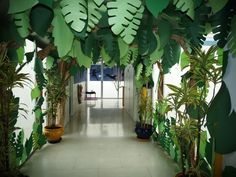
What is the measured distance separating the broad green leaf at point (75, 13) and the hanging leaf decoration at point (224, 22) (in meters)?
0.79

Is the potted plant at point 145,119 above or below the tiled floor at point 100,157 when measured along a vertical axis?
above

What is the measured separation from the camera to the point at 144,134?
537 centimetres

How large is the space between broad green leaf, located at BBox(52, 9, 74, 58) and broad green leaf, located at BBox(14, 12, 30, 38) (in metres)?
0.13

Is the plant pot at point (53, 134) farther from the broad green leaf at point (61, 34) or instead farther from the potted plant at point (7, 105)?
the broad green leaf at point (61, 34)

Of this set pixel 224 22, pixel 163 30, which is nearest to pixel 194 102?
pixel 224 22

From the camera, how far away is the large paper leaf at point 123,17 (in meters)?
1.03

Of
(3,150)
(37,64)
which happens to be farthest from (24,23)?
(3,150)

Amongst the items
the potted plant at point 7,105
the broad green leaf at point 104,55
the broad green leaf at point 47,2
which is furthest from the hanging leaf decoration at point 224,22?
the potted plant at point 7,105

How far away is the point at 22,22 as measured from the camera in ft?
3.55

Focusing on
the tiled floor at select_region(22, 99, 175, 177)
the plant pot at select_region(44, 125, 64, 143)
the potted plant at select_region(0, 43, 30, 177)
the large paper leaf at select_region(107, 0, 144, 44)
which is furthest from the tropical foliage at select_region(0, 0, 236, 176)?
the plant pot at select_region(44, 125, 64, 143)

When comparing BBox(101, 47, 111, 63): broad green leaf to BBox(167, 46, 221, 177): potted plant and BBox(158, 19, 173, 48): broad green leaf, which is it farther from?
BBox(167, 46, 221, 177): potted plant

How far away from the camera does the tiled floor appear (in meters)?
3.53

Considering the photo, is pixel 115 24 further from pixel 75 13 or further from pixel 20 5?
pixel 20 5

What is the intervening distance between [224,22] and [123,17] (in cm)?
74
